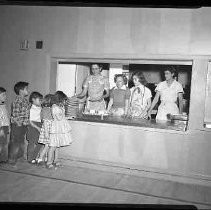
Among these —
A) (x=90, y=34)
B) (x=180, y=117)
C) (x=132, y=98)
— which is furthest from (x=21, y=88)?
(x=180, y=117)

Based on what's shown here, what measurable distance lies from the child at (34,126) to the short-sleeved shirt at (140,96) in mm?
2141

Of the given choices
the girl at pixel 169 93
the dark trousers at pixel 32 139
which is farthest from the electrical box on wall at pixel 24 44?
the girl at pixel 169 93

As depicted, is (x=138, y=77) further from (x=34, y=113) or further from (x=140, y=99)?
(x=34, y=113)

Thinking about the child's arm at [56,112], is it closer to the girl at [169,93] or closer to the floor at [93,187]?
the floor at [93,187]

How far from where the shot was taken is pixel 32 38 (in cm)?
729

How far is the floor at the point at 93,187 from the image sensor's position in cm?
513

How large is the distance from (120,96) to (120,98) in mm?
47

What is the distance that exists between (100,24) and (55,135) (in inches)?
102

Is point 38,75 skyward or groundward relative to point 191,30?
groundward

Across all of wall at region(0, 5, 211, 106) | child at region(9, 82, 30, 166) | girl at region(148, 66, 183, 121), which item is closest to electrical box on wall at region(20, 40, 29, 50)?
wall at region(0, 5, 211, 106)

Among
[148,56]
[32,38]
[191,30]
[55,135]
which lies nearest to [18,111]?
[55,135]

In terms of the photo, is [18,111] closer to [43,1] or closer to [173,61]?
[43,1]

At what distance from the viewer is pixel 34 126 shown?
6863 mm

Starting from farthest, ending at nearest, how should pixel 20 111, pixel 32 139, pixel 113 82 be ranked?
1. pixel 113 82
2. pixel 32 139
3. pixel 20 111
